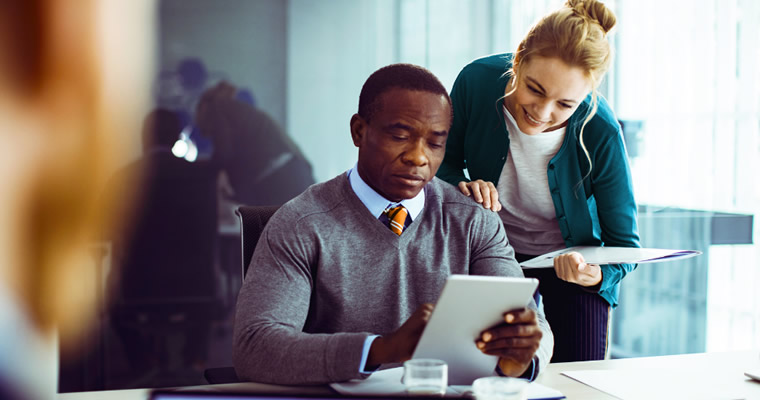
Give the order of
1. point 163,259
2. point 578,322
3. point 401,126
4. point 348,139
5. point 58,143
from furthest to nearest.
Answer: point 348,139 < point 163,259 < point 58,143 < point 578,322 < point 401,126

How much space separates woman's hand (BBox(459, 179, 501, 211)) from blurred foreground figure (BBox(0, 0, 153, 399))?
2.15 meters

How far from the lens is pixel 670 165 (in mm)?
3268

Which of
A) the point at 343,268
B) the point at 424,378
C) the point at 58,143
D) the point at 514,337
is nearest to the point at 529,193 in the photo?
the point at 343,268

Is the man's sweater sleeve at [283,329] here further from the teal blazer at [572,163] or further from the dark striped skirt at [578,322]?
the dark striped skirt at [578,322]

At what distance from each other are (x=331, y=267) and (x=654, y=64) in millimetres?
2568

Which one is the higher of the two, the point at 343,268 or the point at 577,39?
the point at 577,39

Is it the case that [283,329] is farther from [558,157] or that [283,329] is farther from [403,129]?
[558,157]

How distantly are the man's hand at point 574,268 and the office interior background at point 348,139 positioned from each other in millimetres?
1789

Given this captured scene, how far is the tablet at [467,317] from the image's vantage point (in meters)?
0.89

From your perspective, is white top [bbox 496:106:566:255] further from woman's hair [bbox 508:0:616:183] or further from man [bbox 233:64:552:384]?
man [bbox 233:64:552:384]

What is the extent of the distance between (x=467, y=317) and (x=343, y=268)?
36 centimetres

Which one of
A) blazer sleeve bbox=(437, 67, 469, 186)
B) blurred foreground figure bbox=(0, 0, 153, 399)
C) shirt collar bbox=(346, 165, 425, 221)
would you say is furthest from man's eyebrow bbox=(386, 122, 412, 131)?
blurred foreground figure bbox=(0, 0, 153, 399)

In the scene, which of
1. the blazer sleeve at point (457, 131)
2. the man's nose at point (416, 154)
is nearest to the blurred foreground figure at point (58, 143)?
the blazer sleeve at point (457, 131)

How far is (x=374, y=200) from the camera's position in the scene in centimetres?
132
